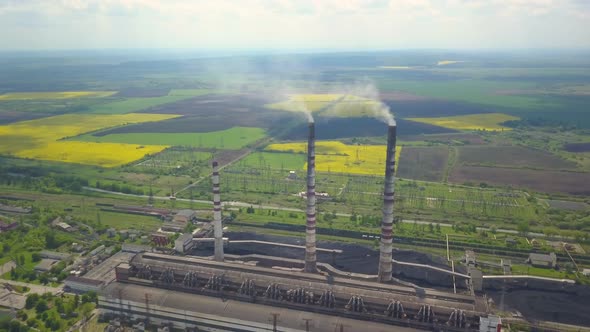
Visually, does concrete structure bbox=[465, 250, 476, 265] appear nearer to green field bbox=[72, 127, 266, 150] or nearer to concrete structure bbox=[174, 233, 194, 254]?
concrete structure bbox=[174, 233, 194, 254]

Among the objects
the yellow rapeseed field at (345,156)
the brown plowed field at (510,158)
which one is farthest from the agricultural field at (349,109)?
the brown plowed field at (510,158)

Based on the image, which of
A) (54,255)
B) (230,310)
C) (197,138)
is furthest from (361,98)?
(230,310)

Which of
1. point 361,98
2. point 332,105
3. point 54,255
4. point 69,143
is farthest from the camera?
point 361,98

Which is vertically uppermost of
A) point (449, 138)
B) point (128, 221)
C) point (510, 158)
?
point (449, 138)

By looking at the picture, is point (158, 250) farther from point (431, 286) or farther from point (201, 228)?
point (431, 286)

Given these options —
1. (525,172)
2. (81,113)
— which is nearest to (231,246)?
(525,172)

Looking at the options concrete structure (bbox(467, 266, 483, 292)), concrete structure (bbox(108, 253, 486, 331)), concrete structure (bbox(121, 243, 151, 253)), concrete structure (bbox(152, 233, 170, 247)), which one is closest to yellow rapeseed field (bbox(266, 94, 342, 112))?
concrete structure (bbox(152, 233, 170, 247))

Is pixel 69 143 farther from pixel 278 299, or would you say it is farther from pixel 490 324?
pixel 490 324
